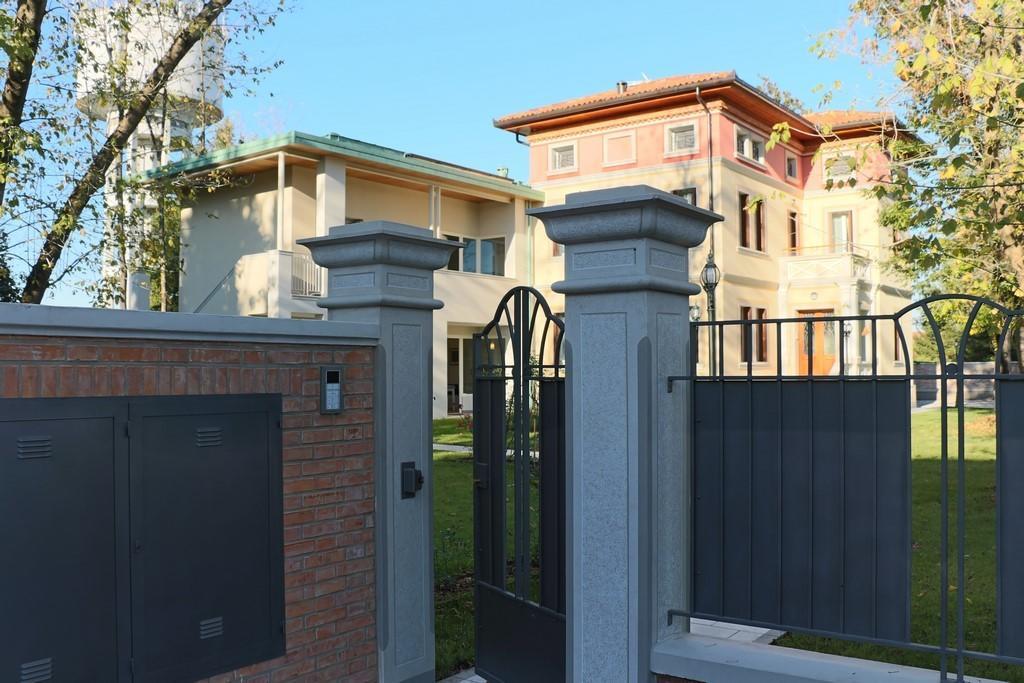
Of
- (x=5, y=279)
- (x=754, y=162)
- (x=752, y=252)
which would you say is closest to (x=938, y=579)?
(x=5, y=279)

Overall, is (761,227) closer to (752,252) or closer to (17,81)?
(752,252)

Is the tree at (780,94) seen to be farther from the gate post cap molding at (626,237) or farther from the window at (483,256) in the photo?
the gate post cap molding at (626,237)

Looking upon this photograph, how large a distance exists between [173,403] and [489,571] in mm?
2043

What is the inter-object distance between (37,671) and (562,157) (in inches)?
983

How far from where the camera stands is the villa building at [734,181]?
81.7 feet

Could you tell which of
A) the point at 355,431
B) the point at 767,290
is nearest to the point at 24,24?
the point at 355,431

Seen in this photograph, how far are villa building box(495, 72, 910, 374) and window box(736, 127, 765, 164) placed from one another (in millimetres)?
37

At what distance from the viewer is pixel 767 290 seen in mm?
27672

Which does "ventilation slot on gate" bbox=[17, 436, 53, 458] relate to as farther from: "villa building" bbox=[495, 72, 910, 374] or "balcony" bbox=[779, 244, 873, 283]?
"balcony" bbox=[779, 244, 873, 283]

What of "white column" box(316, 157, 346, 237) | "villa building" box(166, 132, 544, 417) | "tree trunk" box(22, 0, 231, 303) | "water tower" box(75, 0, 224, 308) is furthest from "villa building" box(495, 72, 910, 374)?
"tree trunk" box(22, 0, 231, 303)

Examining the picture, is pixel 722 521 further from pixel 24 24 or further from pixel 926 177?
pixel 24 24

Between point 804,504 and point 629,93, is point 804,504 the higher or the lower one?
the lower one

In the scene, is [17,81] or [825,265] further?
[825,265]

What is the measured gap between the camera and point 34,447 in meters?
3.63
